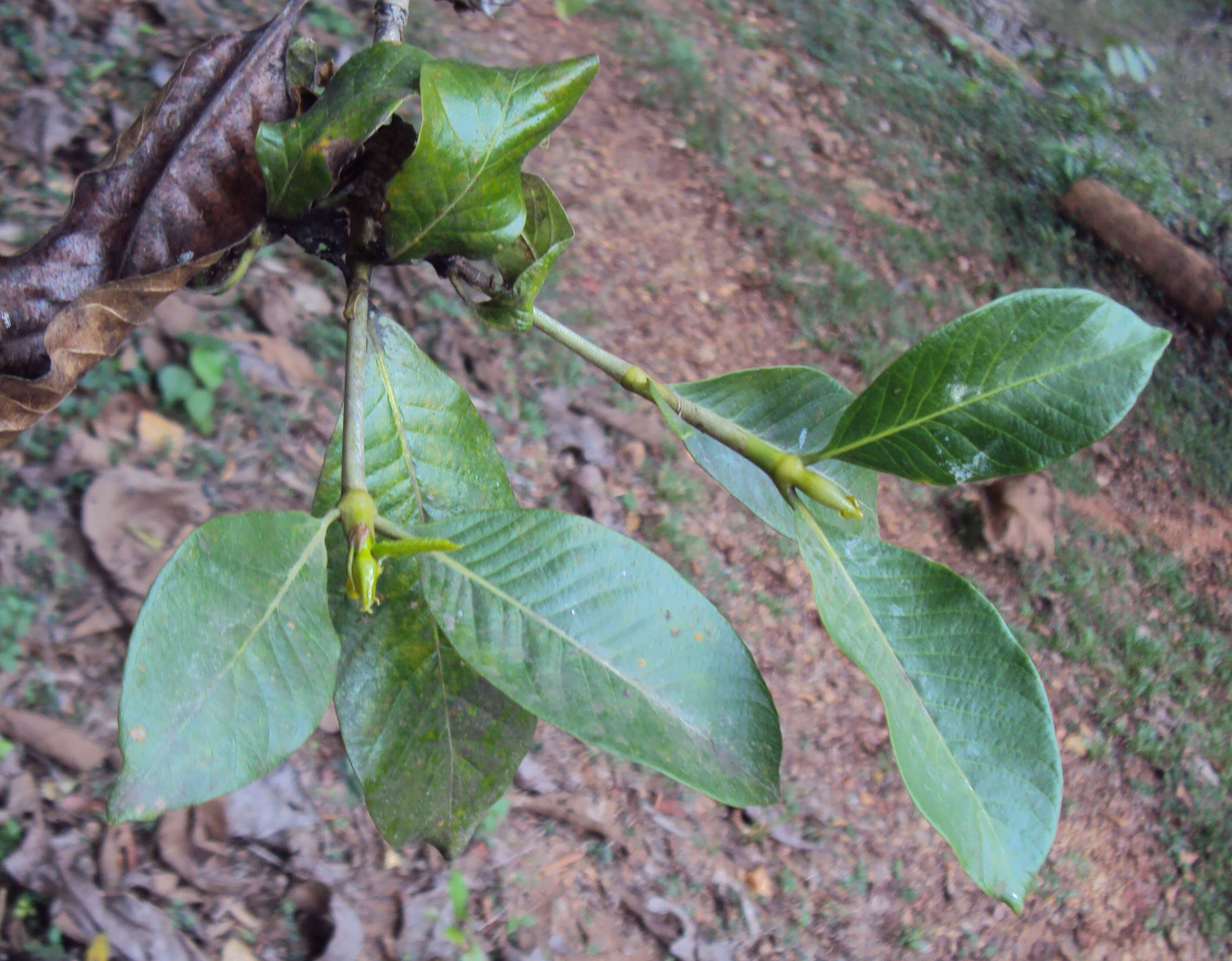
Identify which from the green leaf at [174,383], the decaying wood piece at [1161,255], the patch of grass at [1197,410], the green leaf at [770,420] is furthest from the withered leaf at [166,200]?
the decaying wood piece at [1161,255]

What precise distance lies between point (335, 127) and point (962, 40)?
6081 millimetres

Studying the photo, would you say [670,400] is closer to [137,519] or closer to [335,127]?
[335,127]

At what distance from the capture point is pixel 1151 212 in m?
4.91

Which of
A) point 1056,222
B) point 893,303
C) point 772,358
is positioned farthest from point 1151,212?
point 772,358

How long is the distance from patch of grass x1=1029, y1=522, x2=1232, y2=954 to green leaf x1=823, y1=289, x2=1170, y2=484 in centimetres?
309

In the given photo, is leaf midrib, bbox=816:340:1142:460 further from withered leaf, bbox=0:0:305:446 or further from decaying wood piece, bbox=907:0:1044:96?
decaying wood piece, bbox=907:0:1044:96

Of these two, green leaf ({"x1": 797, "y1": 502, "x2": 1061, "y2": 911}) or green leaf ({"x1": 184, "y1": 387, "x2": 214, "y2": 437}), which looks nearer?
green leaf ({"x1": 797, "y1": 502, "x2": 1061, "y2": 911})

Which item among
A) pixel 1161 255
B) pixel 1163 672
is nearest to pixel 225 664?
pixel 1163 672

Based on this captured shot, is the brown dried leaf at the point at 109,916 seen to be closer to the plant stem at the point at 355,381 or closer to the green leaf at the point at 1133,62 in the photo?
the plant stem at the point at 355,381

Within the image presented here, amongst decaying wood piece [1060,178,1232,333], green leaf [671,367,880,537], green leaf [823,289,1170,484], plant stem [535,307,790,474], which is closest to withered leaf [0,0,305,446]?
plant stem [535,307,790,474]

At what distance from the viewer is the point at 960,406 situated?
0.59 m

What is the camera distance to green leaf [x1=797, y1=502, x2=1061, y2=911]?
0.53 m

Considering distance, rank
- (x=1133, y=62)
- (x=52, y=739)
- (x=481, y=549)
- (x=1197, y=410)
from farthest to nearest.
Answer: (x=1133, y=62)
(x=1197, y=410)
(x=52, y=739)
(x=481, y=549)

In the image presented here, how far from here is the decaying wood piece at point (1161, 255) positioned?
4.62 m
